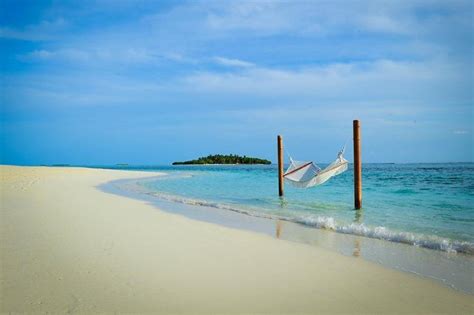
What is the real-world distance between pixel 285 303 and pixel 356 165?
31.4 ft

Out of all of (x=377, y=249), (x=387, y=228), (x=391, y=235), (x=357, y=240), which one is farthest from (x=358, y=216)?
(x=377, y=249)

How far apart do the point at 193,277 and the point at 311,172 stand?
38.1ft

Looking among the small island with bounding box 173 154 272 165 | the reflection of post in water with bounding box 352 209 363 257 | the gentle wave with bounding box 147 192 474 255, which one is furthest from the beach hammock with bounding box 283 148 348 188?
the small island with bounding box 173 154 272 165

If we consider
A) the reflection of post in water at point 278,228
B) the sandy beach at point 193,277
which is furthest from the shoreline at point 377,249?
the sandy beach at point 193,277

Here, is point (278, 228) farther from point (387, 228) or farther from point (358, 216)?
point (358, 216)

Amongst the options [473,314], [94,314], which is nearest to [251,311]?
[94,314]

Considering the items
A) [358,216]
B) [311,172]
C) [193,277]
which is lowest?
[358,216]

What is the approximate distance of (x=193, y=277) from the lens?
4.43 metres

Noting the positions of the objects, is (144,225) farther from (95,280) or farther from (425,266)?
(425,266)

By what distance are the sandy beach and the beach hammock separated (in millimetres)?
8233

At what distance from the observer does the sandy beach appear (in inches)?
143

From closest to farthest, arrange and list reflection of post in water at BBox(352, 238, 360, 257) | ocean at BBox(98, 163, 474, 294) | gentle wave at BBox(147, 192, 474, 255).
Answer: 1. ocean at BBox(98, 163, 474, 294)
2. reflection of post in water at BBox(352, 238, 360, 257)
3. gentle wave at BBox(147, 192, 474, 255)

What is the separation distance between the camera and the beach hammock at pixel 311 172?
14.6 metres

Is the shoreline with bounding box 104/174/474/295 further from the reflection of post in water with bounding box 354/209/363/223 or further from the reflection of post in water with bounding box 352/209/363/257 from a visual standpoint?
the reflection of post in water with bounding box 354/209/363/223
